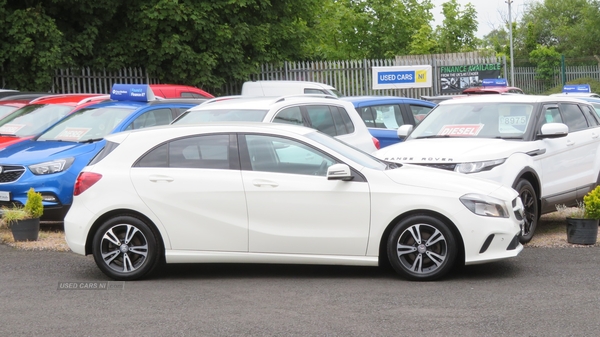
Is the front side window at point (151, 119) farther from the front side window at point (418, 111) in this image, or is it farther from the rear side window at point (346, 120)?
the front side window at point (418, 111)

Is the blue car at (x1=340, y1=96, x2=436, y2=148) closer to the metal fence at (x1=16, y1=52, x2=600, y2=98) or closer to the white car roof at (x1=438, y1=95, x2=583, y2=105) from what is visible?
the white car roof at (x1=438, y1=95, x2=583, y2=105)

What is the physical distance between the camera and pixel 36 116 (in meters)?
14.8

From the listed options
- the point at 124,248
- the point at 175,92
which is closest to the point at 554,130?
the point at 124,248

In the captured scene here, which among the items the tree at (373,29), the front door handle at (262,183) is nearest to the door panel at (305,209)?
the front door handle at (262,183)

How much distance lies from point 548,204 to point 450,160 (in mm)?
1763

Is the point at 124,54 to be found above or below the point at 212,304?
above

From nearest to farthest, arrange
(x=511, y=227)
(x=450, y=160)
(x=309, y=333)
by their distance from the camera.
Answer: (x=309, y=333) < (x=511, y=227) < (x=450, y=160)

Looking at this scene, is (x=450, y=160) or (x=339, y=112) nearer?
(x=450, y=160)

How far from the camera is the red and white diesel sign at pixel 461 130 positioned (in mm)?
11516

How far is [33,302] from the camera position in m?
7.77

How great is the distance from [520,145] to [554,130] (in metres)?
0.55

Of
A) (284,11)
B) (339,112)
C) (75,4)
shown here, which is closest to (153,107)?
(339,112)

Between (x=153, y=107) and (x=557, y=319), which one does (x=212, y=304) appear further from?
(x=153, y=107)

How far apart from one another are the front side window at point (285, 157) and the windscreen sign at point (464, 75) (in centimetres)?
2402
